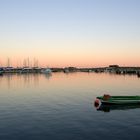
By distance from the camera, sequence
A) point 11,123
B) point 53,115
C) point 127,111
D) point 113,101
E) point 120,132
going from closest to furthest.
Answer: point 120,132
point 11,123
point 53,115
point 127,111
point 113,101

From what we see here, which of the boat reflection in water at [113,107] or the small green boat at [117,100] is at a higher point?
the small green boat at [117,100]

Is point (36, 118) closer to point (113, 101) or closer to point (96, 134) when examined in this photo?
point (96, 134)

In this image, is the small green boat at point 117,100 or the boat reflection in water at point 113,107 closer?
the boat reflection in water at point 113,107

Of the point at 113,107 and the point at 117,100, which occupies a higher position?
the point at 117,100

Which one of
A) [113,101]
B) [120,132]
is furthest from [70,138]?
[113,101]

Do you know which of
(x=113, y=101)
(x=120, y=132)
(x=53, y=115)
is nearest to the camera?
(x=120, y=132)

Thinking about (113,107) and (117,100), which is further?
(117,100)

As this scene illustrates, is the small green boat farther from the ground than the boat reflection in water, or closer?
farther from the ground

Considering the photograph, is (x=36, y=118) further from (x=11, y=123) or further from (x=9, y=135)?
(x=9, y=135)

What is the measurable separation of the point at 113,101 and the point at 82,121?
1644cm

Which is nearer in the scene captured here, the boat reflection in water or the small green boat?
the boat reflection in water

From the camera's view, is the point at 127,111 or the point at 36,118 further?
the point at 127,111

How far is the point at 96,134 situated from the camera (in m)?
28.8

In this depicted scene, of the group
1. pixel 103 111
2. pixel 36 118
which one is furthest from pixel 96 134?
pixel 103 111
